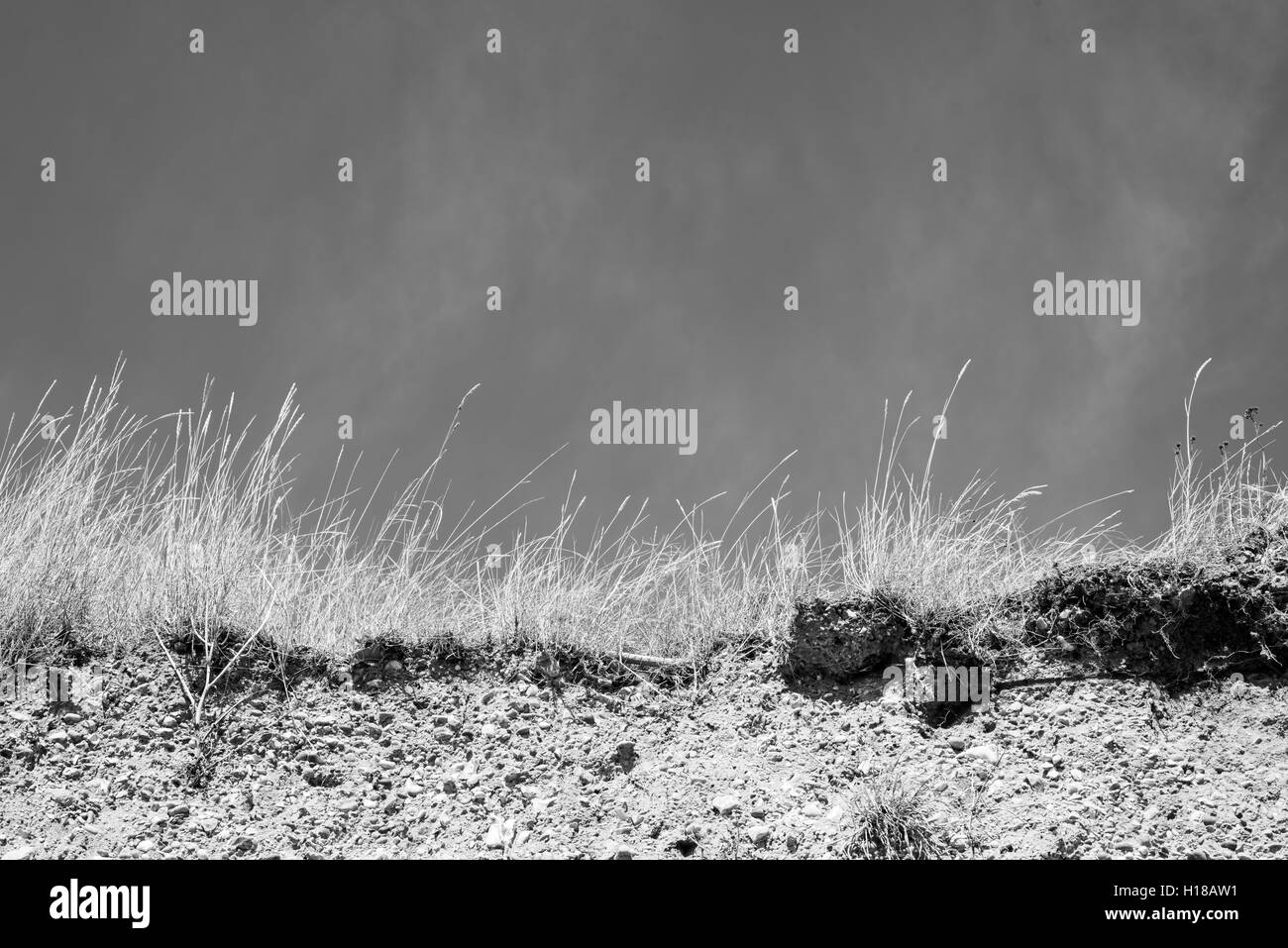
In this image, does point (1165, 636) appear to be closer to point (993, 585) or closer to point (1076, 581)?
point (1076, 581)

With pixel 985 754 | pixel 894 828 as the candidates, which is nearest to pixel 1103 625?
pixel 985 754

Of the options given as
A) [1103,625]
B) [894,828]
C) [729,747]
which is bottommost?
[894,828]

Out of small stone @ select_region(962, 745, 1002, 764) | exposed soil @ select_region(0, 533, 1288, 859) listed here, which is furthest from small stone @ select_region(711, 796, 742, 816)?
small stone @ select_region(962, 745, 1002, 764)

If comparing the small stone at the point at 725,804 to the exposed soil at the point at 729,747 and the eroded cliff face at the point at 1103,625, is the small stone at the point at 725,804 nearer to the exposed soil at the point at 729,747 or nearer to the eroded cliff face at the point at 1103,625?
the exposed soil at the point at 729,747

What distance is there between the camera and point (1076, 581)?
5930mm

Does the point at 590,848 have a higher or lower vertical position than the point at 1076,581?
lower

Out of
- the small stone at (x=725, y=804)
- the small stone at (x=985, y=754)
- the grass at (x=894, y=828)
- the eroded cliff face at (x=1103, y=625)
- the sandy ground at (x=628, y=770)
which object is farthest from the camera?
the eroded cliff face at (x=1103, y=625)

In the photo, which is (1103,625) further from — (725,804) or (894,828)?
(725,804)

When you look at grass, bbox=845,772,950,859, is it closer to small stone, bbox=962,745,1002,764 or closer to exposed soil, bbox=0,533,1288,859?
exposed soil, bbox=0,533,1288,859

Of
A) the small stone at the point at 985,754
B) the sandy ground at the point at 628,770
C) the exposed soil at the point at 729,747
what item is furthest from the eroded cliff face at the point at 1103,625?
the small stone at the point at 985,754

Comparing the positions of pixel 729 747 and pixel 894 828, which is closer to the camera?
pixel 894 828

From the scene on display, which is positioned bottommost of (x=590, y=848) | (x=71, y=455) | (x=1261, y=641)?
(x=590, y=848)
